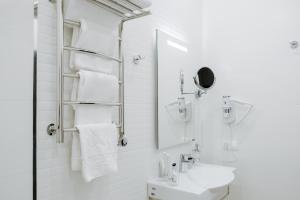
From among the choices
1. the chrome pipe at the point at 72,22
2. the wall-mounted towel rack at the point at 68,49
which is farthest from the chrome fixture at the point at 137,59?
the chrome pipe at the point at 72,22

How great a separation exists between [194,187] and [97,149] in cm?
88

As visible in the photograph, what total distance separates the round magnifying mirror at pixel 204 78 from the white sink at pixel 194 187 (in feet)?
2.75

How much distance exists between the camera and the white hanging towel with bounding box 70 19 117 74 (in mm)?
1201

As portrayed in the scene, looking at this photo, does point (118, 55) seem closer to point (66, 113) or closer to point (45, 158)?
point (66, 113)

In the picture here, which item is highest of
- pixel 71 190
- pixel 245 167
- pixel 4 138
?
pixel 4 138

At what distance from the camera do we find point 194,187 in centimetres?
175

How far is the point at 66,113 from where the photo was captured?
1243mm

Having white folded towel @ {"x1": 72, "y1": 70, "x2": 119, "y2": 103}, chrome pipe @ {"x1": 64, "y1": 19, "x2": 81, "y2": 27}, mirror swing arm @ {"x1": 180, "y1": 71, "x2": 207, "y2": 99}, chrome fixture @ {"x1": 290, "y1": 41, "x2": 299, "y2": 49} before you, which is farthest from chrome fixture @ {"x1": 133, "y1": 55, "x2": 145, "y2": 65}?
chrome fixture @ {"x1": 290, "y1": 41, "x2": 299, "y2": 49}

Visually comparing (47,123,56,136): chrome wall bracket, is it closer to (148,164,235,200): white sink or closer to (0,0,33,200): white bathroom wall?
(0,0,33,200): white bathroom wall

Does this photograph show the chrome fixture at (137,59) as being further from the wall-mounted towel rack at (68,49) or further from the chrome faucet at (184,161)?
the chrome faucet at (184,161)

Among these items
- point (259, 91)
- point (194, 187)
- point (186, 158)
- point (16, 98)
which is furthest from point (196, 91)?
point (16, 98)

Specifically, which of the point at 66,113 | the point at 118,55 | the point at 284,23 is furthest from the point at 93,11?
the point at 284,23

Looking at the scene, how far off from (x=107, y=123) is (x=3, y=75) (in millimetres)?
549

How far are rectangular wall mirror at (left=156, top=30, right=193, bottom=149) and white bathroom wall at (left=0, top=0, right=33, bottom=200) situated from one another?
1.08 metres
